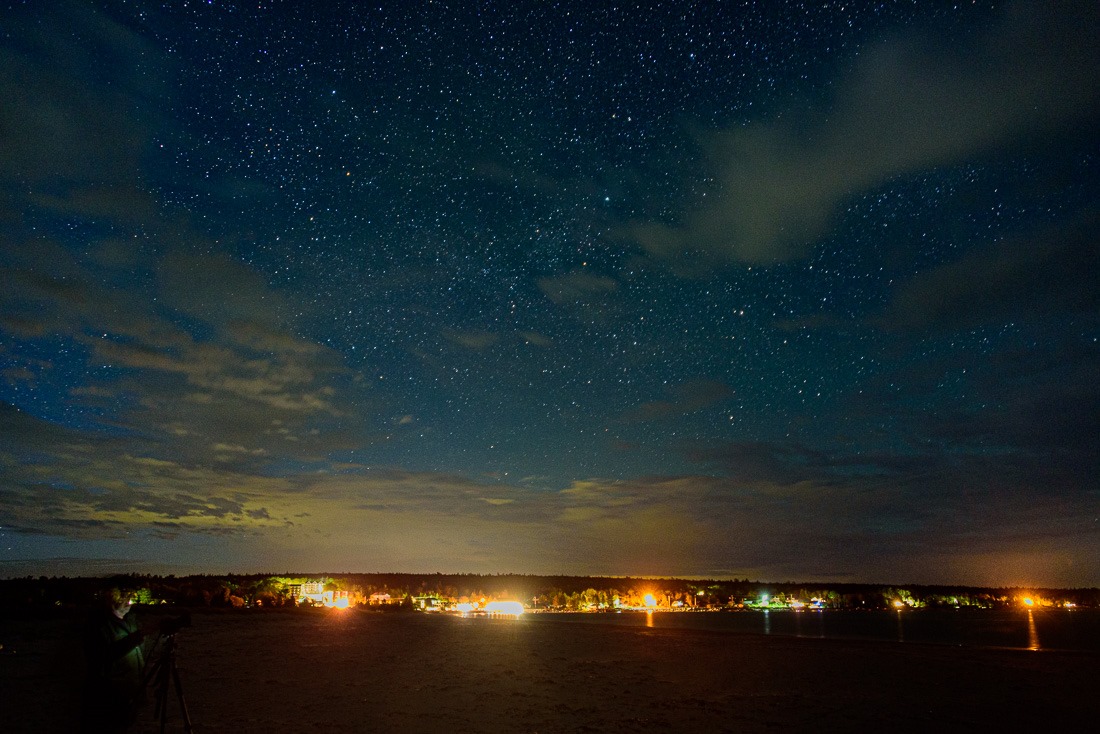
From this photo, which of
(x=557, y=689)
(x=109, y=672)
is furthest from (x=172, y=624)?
(x=557, y=689)

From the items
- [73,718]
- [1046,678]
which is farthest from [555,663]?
[1046,678]

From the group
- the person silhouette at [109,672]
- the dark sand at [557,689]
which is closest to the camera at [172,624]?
the person silhouette at [109,672]

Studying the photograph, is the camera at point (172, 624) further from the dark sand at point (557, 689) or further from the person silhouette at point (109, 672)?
the dark sand at point (557, 689)

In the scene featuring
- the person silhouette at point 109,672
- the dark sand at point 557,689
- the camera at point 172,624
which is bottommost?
the dark sand at point 557,689

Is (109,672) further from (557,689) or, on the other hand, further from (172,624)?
(557,689)

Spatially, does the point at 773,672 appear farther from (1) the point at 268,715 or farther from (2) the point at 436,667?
(1) the point at 268,715

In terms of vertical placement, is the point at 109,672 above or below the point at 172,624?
below

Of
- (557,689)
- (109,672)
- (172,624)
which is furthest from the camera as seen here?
(557,689)

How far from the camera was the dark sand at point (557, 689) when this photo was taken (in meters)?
17.1

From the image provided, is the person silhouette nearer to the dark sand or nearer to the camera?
the camera

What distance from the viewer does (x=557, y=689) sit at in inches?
900

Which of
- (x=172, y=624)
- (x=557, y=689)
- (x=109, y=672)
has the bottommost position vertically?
(x=557, y=689)

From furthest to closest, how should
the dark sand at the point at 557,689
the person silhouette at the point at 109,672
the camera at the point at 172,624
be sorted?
1. the dark sand at the point at 557,689
2. the camera at the point at 172,624
3. the person silhouette at the point at 109,672

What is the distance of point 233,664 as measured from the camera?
92.7ft
